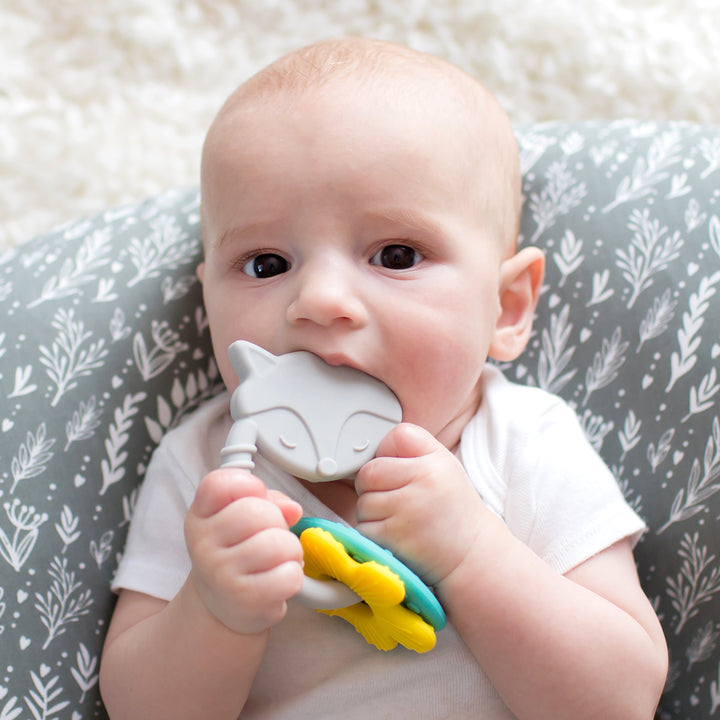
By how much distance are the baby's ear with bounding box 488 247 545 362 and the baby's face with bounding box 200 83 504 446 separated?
92mm

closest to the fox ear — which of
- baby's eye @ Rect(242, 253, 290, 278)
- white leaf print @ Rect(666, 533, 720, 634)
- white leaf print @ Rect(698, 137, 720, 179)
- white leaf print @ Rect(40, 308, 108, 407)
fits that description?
baby's eye @ Rect(242, 253, 290, 278)

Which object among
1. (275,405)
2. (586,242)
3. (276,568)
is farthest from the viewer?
(586,242)

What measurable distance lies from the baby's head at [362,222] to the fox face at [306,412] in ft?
0.08

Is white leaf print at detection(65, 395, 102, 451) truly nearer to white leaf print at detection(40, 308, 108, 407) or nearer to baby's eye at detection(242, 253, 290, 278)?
white leaf print at detection(40, 308, 108, 407)

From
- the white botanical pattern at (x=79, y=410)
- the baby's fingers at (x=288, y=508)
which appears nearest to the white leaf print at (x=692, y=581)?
the baby's fingers at (x=288, y=508)

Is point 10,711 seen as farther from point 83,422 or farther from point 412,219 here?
point 412,219

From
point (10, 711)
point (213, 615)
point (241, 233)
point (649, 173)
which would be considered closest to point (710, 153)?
point (649, 173)

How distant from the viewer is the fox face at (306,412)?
883 millimetres

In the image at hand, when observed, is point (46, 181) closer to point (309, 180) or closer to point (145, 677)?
point (309, 180)

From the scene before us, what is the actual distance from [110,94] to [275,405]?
0.92 meters

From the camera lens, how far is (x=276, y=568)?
2.55 ft

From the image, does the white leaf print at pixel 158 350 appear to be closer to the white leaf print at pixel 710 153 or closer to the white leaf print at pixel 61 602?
the white leaf print at pixel 61 602

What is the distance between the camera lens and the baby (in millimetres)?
877

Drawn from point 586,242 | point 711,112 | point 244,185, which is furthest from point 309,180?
point 711,112
